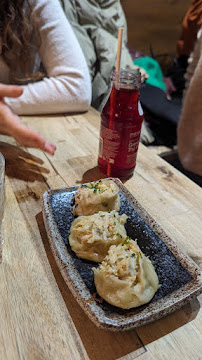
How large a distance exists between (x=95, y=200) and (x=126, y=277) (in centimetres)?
24

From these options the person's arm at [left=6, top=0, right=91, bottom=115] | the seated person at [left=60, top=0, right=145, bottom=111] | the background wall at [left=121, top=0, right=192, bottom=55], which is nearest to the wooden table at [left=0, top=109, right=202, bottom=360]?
the person's arm at [left=6, top=0, right=91, bottom=115]

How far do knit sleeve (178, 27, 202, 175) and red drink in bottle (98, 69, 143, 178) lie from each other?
2.03 ft

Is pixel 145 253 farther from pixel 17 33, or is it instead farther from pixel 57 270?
pixel 17 33

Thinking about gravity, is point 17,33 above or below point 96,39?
above

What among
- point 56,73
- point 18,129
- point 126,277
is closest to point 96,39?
point 56,73

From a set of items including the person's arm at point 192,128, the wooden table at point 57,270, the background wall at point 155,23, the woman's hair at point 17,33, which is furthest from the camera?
the background wall at point 155,23

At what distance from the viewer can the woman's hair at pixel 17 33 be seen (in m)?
1.27

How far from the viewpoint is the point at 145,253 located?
0.70m

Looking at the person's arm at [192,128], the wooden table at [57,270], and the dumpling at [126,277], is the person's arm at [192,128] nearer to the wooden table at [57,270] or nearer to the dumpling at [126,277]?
the wooden table at [57,270]

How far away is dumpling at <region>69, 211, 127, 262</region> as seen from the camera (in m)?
0.69

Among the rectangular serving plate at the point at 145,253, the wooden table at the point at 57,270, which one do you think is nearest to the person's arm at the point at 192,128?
the wooden table at the point at 57,270

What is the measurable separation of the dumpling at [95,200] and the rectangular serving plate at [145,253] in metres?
0.03

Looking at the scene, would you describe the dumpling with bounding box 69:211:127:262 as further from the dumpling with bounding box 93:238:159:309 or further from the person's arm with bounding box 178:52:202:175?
the person's arm with bounding box 178:52:202:175

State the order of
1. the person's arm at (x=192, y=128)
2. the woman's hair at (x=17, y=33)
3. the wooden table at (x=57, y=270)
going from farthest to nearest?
the person's arm at (x=192, y=128) → the woman's hair at (x=17, y=33) → the wooden table at (x=57, y=270)
